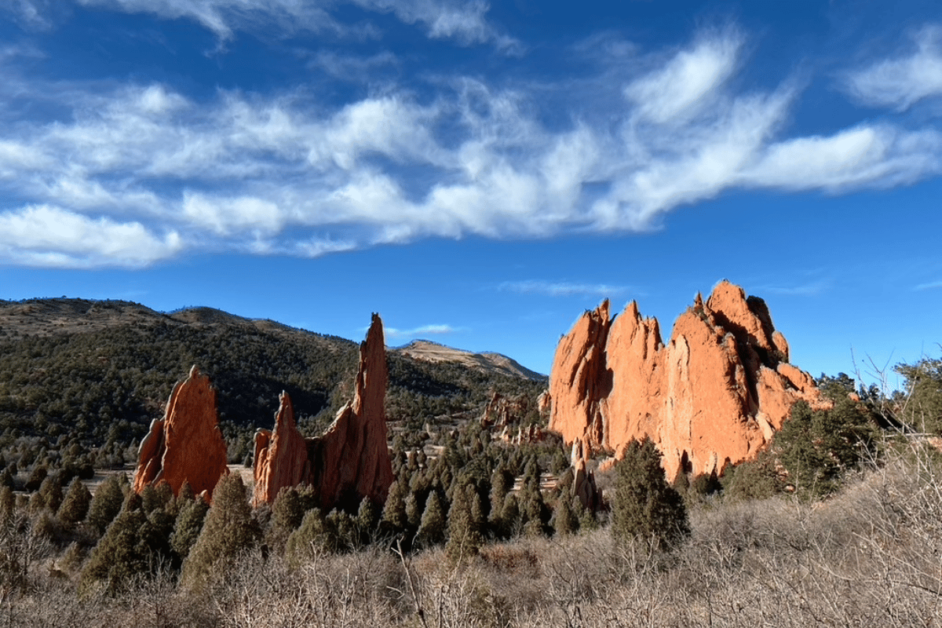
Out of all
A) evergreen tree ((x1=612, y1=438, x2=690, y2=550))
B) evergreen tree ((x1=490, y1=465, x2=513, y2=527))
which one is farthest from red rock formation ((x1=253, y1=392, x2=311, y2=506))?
evergreen tree ((x1=612, y1=438, x2=690, y2=550))

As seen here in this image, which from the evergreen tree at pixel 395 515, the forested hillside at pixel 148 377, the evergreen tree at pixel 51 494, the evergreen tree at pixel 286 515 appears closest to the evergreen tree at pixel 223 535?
the evergreen tree at pixel 286 515

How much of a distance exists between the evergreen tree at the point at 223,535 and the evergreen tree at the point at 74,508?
592 inches

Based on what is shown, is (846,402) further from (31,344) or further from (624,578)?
(31,344)

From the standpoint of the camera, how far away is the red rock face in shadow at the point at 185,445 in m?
33.2

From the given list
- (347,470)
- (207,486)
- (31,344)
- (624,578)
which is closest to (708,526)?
(624,578)

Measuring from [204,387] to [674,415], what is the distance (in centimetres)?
3886

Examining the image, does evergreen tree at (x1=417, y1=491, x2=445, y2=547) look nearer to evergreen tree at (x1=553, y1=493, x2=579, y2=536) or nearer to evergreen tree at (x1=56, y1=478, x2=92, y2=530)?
evergreen tree at (x1=553, y1=493, x2=579, y2=536)

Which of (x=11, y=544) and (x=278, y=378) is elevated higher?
(x=278, y=378)

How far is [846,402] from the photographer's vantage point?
2872 cm

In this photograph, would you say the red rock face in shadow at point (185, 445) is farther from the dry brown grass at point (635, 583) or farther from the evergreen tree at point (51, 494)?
the dry brown grass at point (635, 583)

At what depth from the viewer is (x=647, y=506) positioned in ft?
68.2

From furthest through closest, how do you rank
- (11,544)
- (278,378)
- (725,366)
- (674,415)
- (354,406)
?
(278,378) < (674,415) < (725,366) < (354,406) < (11,544)

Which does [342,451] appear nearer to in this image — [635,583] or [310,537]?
[310,537]

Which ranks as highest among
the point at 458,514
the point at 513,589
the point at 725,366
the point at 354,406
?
the point at 725,366
